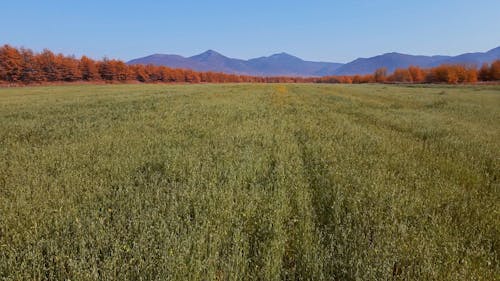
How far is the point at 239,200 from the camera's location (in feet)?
14.9

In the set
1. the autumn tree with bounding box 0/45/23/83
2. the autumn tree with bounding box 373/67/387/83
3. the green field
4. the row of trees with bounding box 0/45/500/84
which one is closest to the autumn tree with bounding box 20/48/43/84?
the row of trees with bounding box 0/45/500/84

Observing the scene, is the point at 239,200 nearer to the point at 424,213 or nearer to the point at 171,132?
the point at 424,213

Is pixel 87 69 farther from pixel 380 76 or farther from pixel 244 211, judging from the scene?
pixel 380 76

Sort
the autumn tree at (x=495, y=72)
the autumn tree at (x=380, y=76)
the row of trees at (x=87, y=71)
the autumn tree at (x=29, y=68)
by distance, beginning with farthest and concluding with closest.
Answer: the autumn tree at (x=380, y=76) → the autumn tree at (x=495, y=72) → the autumn tree at (x=29, y=68) → the row of trees at (x=87, y=71)

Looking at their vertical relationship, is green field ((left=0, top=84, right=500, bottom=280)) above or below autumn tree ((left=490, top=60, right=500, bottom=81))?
below

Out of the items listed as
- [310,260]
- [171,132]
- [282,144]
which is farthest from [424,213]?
[171,132]

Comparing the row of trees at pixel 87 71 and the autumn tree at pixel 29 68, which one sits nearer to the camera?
the row of trees at pixel 87 71

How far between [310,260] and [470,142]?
9.18m

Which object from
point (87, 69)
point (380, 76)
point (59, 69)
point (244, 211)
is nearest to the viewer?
point (244, 211)

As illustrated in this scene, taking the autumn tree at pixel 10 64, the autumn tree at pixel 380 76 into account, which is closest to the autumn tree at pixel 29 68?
the autumn tree at pixel 10 64

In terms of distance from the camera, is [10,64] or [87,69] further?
[87,69]

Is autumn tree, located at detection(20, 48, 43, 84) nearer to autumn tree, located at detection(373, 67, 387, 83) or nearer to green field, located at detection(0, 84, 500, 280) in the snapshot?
green field, located at detection(0, 84, 500, 280)

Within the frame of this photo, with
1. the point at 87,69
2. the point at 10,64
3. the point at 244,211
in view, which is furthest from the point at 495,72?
the point at 10,64

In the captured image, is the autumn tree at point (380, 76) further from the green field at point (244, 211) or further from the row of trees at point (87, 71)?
the green field at point (244, 211)
